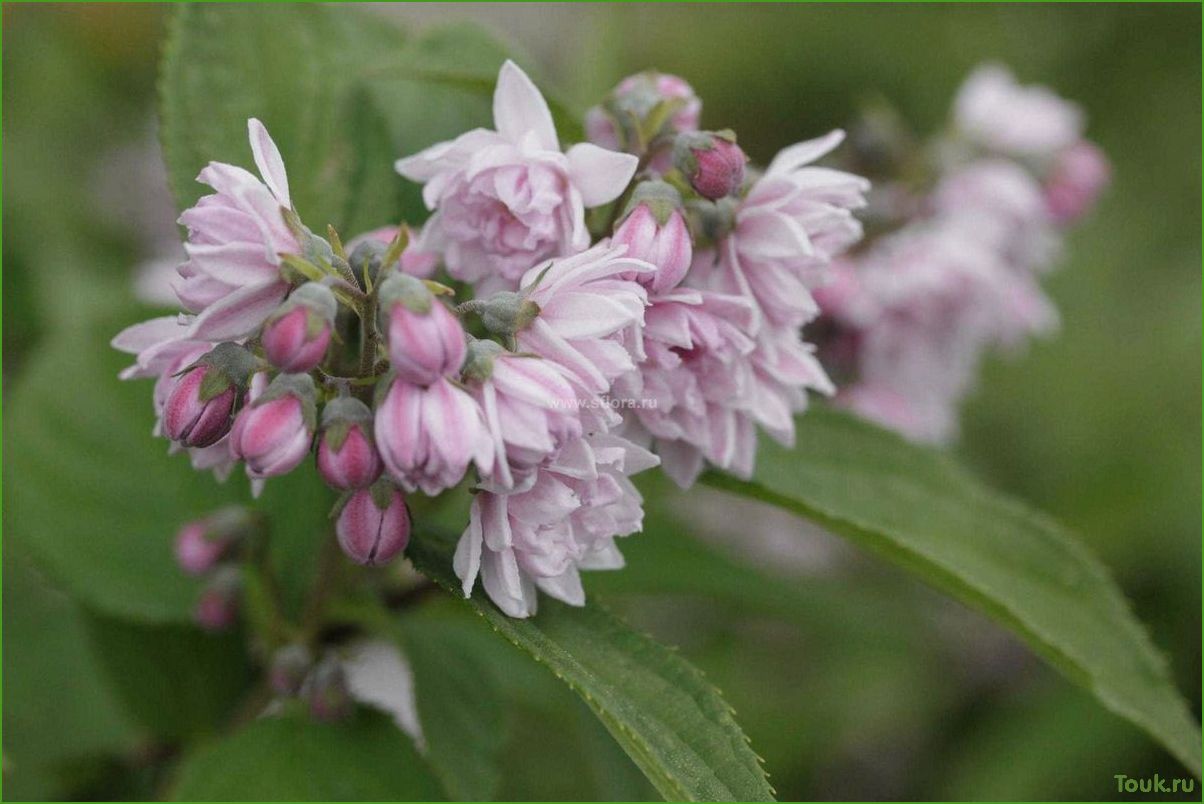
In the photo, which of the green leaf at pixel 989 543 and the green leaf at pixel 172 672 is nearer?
the green leaf at pixel 989 543

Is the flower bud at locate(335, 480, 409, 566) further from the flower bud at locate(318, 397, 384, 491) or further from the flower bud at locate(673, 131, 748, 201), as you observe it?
the flower bud at locate(673, 131, 748, 201)

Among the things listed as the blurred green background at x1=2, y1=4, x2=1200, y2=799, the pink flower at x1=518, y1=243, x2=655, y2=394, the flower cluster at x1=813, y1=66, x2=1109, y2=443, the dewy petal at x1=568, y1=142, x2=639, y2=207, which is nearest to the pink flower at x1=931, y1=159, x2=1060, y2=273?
the flower cluster at x1=813, y1=66, x2=1109, y2=443

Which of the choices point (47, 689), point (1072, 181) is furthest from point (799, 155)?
point (47, 689)

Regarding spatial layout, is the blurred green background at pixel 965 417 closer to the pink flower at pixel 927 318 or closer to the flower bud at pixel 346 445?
the pink flower at pixel 927 318

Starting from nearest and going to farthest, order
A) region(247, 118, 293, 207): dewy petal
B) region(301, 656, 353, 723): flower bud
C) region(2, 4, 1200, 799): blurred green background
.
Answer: region(247, 118, 293, 207): dewy petal → region(301, 656, 353, 723): flower bud → region(2, 4, 1200, 799): blurred green background

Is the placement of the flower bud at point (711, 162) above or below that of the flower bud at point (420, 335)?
above

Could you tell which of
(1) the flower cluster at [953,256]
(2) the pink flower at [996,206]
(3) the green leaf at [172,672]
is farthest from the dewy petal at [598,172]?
(2) the pink flower at [996,206]
